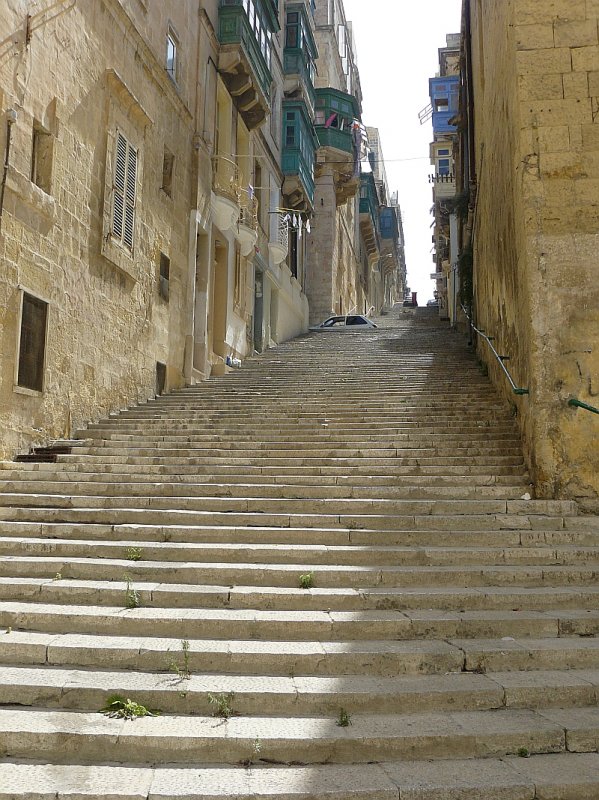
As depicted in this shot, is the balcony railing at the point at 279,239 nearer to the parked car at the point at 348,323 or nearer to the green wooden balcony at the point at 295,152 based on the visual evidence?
the green wooden balcony at the point at 295,152

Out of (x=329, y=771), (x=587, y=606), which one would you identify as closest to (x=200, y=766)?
(x=329, y=771)

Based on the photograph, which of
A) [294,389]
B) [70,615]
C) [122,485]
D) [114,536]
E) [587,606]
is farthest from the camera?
[294,389]

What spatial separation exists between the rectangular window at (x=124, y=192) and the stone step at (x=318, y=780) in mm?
9530

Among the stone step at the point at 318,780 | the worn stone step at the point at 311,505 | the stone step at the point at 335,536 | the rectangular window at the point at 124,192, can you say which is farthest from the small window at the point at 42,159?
the stone step at the point at 318,780

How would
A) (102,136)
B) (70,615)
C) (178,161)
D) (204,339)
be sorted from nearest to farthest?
(70,615) < (102,136) < (178,161) < (204,339)

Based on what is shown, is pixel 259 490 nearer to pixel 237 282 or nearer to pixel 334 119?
pixel 237 282

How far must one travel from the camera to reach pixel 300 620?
5.02m

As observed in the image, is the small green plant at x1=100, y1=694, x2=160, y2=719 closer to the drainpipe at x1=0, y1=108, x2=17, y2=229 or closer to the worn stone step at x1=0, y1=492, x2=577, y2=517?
the worn stone step at x1=0, y1=492, x2=577, y2=517

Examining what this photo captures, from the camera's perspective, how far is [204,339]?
52.7ft

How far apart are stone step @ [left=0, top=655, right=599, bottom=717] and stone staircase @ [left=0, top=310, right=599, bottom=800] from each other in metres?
0.01

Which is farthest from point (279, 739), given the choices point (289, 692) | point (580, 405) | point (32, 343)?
point (32, 343)

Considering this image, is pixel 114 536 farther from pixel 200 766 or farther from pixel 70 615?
pixel 200 766

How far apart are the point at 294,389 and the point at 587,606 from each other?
8146 millimetres

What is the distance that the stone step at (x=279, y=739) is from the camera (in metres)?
3.67
